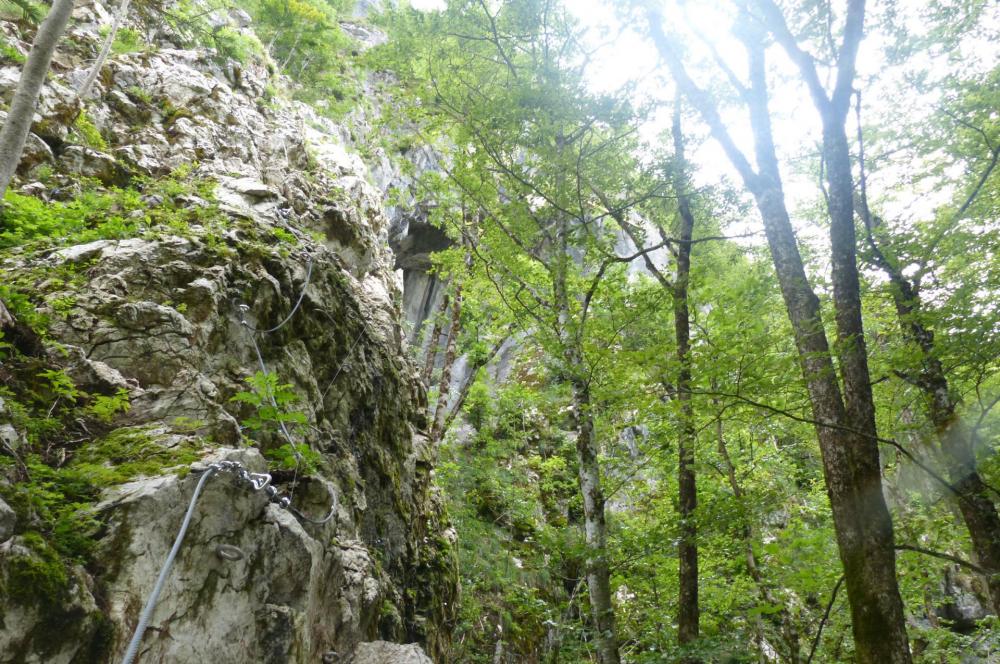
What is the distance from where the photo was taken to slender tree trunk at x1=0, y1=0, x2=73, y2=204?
3.64 metres

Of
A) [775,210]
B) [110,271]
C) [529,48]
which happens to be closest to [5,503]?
[110,271]

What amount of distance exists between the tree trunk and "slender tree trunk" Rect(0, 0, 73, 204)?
578 cm

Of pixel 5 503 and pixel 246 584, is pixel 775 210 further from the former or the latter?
pixel 5 503

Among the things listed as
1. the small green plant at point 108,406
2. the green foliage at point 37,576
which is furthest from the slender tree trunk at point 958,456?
the small green plant at point 108,406

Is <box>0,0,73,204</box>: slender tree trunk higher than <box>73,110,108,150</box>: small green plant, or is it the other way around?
<box>73,110,108,150</box>: small green plant

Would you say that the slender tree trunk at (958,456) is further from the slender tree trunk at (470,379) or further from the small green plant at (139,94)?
the small green plant at (139,94)

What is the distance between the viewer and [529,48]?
852cm

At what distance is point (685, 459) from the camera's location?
6.70m

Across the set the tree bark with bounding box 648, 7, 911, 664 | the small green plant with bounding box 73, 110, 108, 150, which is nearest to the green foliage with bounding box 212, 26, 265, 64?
the small green plant with bounding box 73, 110, 108, 150

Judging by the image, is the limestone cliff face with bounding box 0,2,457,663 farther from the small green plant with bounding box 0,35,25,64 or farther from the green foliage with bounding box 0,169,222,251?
the small green plant with bounding box 0,35,25,64

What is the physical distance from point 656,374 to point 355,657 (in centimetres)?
394

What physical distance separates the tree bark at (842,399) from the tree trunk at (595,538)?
110 inches

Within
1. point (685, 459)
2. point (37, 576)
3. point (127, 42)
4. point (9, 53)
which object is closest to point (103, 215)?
point (9, 53)

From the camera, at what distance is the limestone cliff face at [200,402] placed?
2.71 m
